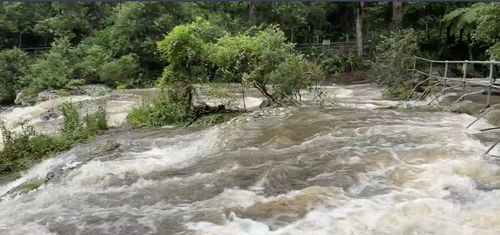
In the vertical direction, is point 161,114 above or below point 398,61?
below

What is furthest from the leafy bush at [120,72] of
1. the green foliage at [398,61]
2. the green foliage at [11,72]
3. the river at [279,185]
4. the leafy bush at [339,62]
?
the river at [279,185]

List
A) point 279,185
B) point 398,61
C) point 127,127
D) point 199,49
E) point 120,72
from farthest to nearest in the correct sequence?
point 120,72 → point 398,61 → point 199,49 → point 127,127 → point 279,185

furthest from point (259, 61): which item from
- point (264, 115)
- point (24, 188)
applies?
point (24, 188)

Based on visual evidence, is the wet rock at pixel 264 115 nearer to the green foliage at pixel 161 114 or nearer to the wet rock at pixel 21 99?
the green foliage at pixel 161 114

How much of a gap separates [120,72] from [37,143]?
1277 cm

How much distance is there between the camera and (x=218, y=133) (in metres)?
9.74

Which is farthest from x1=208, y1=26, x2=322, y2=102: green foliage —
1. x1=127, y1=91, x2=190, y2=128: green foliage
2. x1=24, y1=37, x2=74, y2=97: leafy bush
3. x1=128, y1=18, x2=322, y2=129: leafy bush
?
x1=24, y1=37, x2=74, y2=97: leafy bush

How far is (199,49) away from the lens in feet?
37.8

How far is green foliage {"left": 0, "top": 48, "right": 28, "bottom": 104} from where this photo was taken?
21.8 metres

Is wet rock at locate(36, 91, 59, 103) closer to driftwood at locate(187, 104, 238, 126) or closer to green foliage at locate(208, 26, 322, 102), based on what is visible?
driftwood at locate(187, 104, 238, 126)

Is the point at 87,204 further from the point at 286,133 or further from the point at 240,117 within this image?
the point at 240,117

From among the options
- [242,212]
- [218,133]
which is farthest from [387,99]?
[242,212]

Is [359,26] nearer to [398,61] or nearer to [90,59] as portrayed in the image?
[398,61]

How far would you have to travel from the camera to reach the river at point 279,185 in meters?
5.29
